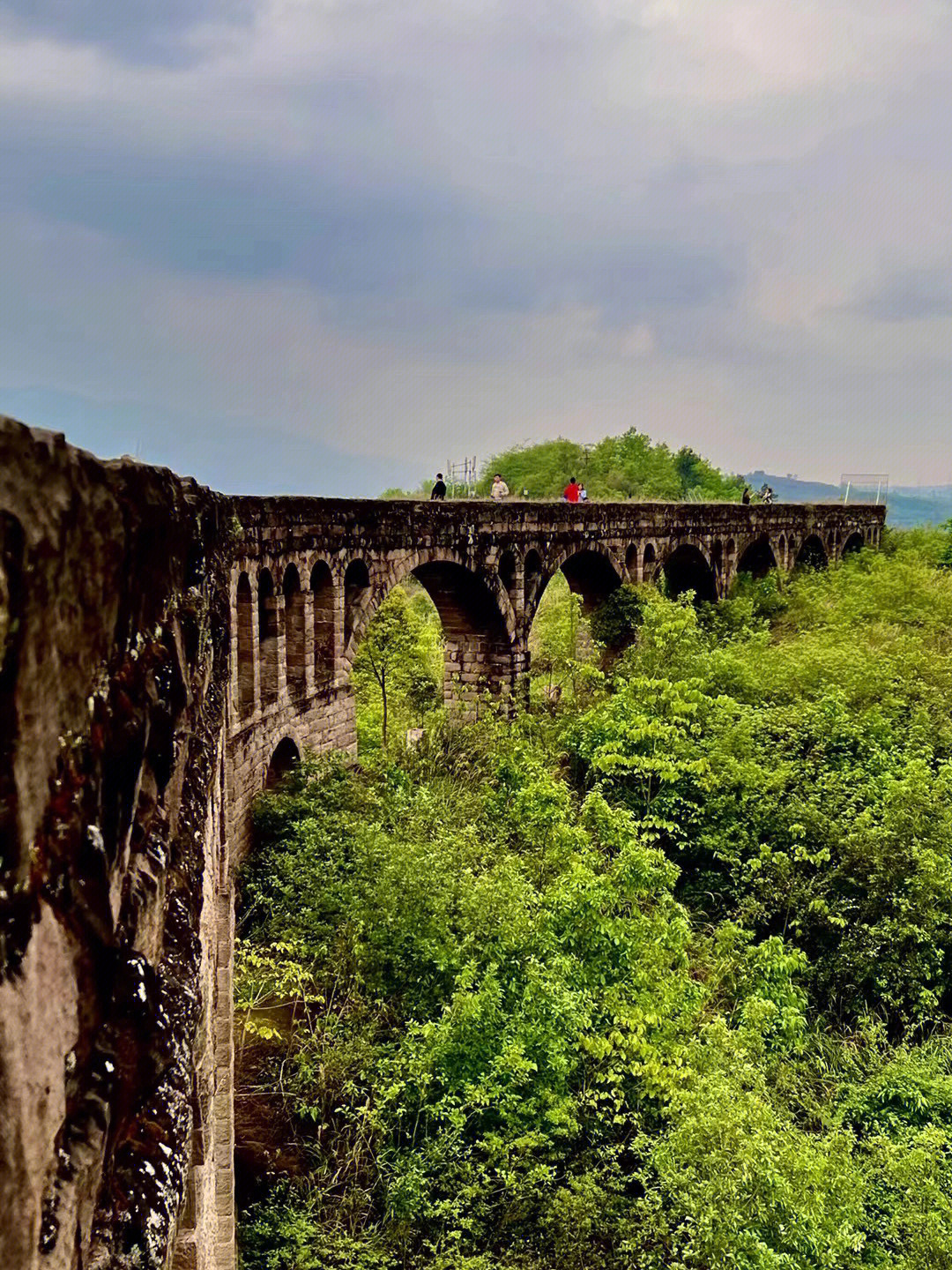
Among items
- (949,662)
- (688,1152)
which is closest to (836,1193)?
(688,1152)

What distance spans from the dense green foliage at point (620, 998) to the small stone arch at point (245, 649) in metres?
1.11

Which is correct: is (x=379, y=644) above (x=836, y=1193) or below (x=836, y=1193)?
above

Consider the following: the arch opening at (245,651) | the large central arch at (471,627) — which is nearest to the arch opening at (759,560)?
the large central arch at (471,627)

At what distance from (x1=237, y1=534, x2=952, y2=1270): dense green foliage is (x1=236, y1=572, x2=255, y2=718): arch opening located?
44.0 inches

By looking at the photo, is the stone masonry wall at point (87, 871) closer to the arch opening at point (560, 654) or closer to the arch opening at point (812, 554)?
the arch opening at point (560, 654)

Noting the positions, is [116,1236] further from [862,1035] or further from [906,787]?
[906,787]

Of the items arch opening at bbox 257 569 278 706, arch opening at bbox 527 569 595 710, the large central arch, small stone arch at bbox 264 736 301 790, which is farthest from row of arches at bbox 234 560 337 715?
arch opening at bbox 527 569 595 710

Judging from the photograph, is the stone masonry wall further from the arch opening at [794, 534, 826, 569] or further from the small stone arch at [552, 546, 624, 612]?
the arch opening at [794, 534, 826, 569]

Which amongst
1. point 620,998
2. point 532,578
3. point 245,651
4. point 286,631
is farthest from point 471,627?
point 620,998

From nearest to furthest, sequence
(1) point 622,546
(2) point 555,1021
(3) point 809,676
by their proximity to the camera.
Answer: (2) point 555,1021, (3) point 809,676, (1) point 622,546

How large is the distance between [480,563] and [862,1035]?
1031 cm

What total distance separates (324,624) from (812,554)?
92.0 feet

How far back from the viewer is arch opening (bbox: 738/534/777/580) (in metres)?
34.6

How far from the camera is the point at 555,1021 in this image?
783cm
